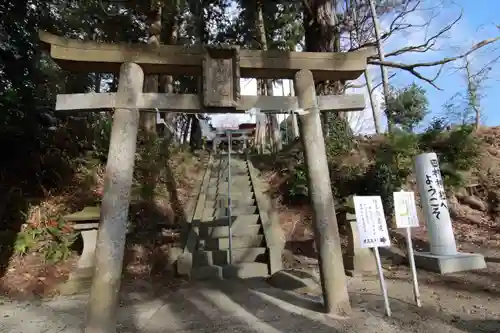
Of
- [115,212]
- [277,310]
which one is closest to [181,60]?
[115,212]

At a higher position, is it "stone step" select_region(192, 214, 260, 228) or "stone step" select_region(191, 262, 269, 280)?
"stone step" select_region(192, 214, 260, 228)

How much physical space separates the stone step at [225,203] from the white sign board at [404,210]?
4.38 metres

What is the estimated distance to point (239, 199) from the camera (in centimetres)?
877

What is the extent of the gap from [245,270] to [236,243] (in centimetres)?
84

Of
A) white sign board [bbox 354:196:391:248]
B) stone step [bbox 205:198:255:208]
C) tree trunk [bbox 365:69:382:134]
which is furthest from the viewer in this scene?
tree trunk [bbox 365:69:382:134]

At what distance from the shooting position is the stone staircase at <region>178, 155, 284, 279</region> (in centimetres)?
617

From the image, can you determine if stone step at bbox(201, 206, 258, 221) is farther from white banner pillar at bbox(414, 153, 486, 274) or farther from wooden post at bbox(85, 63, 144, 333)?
wooden post at bbox(85, 63, 144, 333)

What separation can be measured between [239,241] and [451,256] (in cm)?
361

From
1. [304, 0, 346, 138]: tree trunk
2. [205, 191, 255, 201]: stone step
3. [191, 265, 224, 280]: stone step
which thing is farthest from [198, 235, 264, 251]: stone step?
[304, 0, 346, 138]: tree trunk

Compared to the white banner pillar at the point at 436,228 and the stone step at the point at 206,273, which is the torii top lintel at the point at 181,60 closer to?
the white banner pillar at the point at 436,228

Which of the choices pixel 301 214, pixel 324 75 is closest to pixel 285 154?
pixel 301 214

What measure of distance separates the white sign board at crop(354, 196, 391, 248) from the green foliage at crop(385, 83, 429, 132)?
737 centimetres

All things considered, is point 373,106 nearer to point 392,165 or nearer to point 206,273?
point 392,165

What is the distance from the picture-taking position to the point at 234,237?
7.07 metres
